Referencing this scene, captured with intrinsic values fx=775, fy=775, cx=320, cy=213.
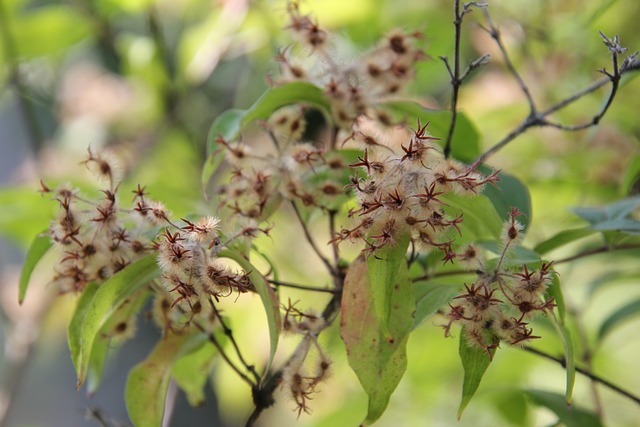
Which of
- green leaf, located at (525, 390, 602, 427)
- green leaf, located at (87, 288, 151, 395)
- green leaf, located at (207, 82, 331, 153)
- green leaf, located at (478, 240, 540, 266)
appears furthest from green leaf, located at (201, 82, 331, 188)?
green leaf, located at (525, 390, 602, 427)

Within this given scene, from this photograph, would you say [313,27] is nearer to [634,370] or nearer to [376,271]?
[376,271]

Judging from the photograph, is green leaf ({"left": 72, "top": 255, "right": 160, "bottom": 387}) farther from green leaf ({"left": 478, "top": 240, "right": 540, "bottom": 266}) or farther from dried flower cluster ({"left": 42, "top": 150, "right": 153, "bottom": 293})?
green leaf ({"left": 478, "top": 240, "right": 540, "bottom": 266})

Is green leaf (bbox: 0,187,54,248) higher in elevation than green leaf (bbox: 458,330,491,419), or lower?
higher

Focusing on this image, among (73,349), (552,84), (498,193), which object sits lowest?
(73,349)

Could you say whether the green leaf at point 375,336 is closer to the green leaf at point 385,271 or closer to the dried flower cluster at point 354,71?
the green leaf at point 385,271

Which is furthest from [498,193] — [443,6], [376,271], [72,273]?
[443,6]

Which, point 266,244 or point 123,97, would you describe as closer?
A: point 266,244

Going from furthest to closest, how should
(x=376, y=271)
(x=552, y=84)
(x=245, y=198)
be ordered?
(x=552, y=84) < (x=245, y=198) < (x=376, y=271)

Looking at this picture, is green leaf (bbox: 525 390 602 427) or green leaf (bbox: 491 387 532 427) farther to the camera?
Result: green leaf (bbox: 491 387 532 427)
